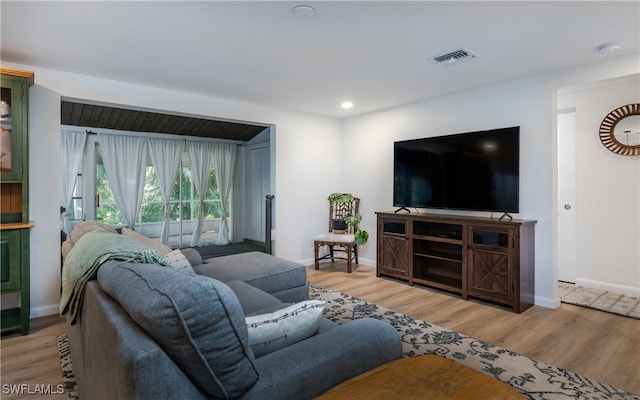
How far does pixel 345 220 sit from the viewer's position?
509 centimetres

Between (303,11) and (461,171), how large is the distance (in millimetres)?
2559

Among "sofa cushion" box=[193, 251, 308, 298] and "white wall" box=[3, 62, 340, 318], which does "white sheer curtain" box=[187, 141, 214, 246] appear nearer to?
"white wall" box=[3, 62, 340, 318]

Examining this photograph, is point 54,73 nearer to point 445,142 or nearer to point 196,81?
A: point 196,81

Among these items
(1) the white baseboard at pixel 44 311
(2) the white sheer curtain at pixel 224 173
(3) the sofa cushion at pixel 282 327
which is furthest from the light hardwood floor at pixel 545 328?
(2) the white sheer curtain at pixel 224 173

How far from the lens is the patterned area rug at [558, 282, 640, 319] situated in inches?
129

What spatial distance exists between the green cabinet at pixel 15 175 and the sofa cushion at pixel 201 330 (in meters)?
2.51

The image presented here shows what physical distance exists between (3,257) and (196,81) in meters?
2.25

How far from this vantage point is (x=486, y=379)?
1099 mm

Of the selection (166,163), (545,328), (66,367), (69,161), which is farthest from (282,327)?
(166,163)

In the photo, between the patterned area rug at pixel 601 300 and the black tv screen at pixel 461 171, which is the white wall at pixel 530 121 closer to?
the black tv screen at pixel 461 171

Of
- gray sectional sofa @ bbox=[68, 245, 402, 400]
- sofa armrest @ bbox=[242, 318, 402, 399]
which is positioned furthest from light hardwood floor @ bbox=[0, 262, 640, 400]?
sofa armrest @ bbox=[242, 318, 402, 399]

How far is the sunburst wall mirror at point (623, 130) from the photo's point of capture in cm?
370

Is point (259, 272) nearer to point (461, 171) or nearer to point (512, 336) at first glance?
point (512, 336)

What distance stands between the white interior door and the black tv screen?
4.43 feet
